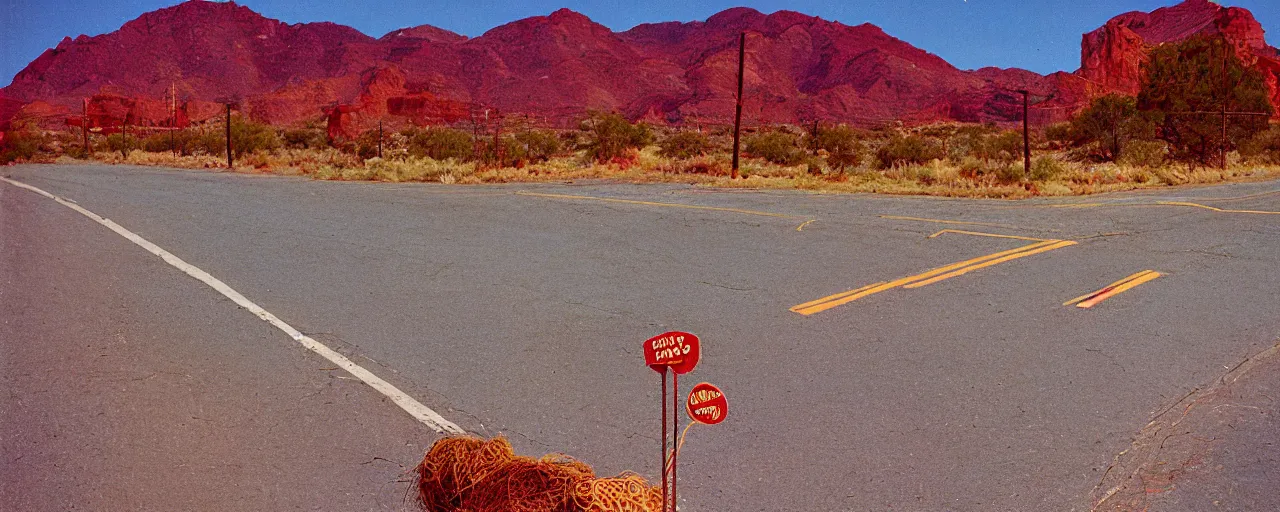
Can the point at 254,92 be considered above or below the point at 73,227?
above

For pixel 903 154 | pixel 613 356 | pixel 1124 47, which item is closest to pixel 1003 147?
pixel 903 154

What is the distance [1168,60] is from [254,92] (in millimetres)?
158202

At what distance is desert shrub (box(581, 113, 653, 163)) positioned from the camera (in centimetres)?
3900

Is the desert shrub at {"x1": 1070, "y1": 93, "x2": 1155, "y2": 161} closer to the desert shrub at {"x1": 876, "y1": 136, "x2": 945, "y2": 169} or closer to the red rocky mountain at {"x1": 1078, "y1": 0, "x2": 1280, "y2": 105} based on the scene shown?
the desert shrub at {"x1": 876, "y1": 136, "x2": 945, "y2": 169}

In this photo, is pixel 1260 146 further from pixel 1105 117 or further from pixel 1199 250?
pixel 1199 250

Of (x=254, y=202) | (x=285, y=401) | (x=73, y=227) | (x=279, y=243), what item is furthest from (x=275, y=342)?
(x=254, y=202)

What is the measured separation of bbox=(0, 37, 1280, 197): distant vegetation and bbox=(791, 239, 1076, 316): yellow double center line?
33.8 ft

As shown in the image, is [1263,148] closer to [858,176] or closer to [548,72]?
[858,176]

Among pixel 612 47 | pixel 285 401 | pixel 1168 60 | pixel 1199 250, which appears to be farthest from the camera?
pixel 612 47

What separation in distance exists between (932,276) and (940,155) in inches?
1343

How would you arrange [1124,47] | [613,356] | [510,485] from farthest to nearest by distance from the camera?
[1124,47], [613,356], [510,485]

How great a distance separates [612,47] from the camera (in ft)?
594

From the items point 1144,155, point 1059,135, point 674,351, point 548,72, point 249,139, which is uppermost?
point 548,72

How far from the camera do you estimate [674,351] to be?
2725 millimetres
